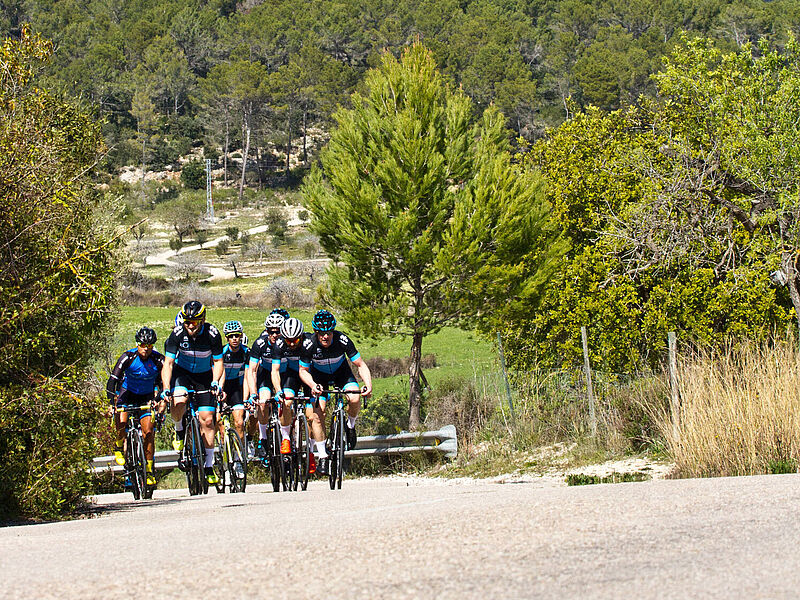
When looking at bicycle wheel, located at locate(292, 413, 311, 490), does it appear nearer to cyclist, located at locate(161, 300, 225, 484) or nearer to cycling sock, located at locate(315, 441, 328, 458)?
cycling sock, located at locate(315, 441, 328, 458)

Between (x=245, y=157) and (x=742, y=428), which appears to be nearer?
(x=742, y=428)

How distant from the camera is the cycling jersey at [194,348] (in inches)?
473

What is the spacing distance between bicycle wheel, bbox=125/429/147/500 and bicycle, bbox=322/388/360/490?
2.38 m

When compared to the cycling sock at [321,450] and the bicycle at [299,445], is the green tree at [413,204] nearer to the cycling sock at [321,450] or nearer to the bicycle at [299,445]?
the bicycle at [299,445]

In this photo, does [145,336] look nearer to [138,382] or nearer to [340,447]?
[138,382]

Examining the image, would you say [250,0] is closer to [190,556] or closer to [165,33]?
[165,33]

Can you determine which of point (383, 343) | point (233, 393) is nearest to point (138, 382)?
point (233, 393)

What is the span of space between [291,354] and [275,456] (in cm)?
173

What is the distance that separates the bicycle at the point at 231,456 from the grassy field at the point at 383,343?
18.8 metres

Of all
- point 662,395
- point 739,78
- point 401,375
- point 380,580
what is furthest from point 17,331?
point 401,375

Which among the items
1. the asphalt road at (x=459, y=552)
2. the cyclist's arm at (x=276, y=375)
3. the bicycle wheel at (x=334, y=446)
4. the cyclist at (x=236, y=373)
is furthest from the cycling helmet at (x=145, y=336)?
the asphalt road at (x=459, y=552)

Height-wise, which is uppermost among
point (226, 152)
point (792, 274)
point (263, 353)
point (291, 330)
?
point (226, 152)

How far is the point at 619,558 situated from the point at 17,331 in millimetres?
7809

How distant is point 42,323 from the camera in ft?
37.9
